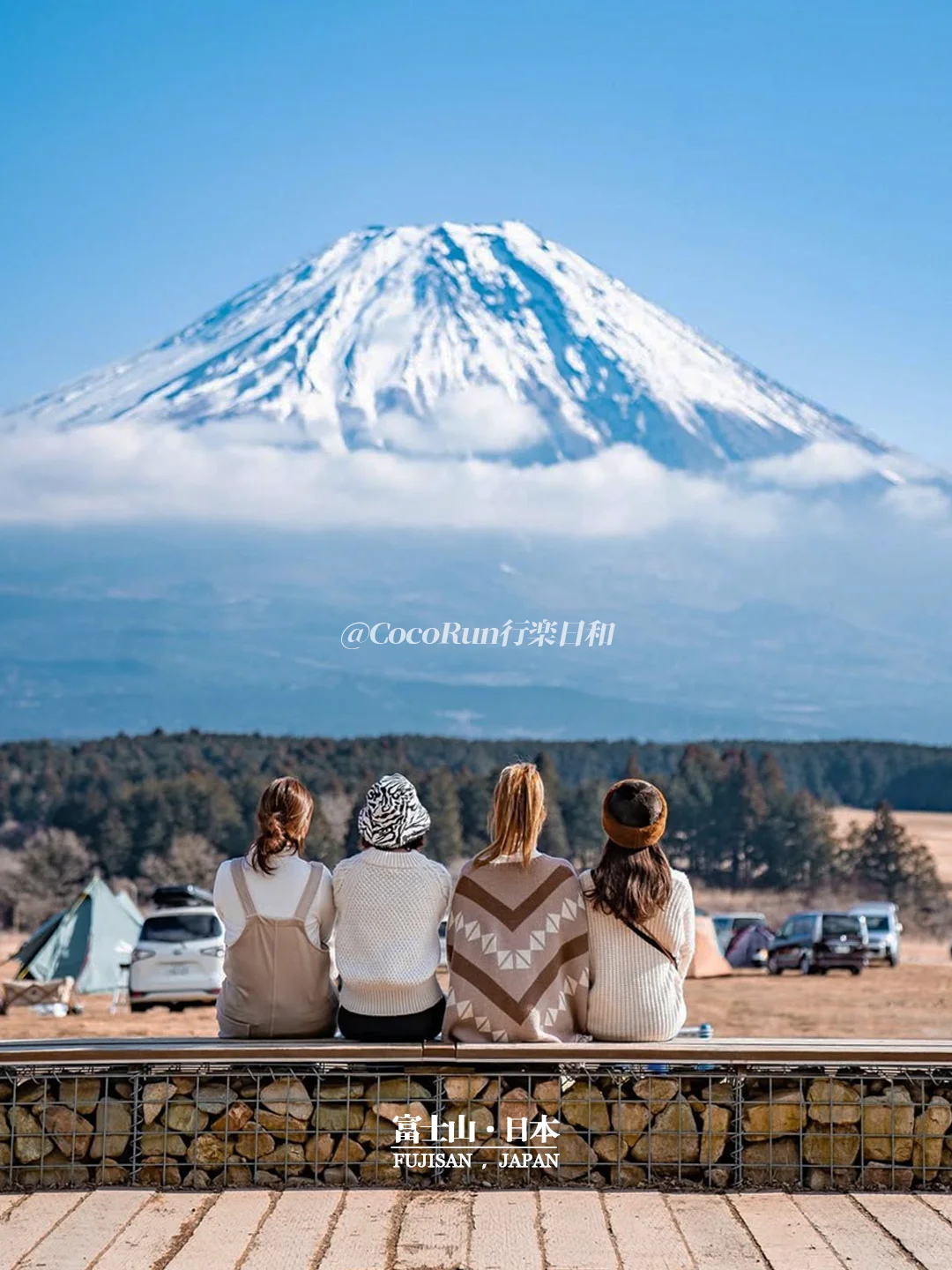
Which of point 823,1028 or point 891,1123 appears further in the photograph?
point 823,1028

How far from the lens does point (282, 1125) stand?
18.4 feet

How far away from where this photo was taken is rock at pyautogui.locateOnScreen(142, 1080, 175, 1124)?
5609 mm

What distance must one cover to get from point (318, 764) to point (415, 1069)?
6984 cm

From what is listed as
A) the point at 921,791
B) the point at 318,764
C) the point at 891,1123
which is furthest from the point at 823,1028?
the point at 921,791

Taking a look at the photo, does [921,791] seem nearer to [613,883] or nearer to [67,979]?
[67,979]

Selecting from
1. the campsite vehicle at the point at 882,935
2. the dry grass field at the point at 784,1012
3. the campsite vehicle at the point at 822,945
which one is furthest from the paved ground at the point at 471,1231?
the campsite vehicle at the point at 882,935

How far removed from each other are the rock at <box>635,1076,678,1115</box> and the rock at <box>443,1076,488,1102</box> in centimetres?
49

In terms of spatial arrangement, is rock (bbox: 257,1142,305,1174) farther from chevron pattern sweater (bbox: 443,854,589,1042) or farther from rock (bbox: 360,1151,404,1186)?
chevron pattern sweater (bbox: 443,854,589,1042)

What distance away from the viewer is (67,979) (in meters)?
19.3

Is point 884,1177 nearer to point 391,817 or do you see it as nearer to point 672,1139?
point 672,1139

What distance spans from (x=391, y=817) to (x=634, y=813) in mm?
804

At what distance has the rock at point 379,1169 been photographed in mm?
5594

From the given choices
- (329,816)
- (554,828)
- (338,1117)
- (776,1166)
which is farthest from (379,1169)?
(554,828)

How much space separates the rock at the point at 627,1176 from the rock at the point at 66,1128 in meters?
1.68
